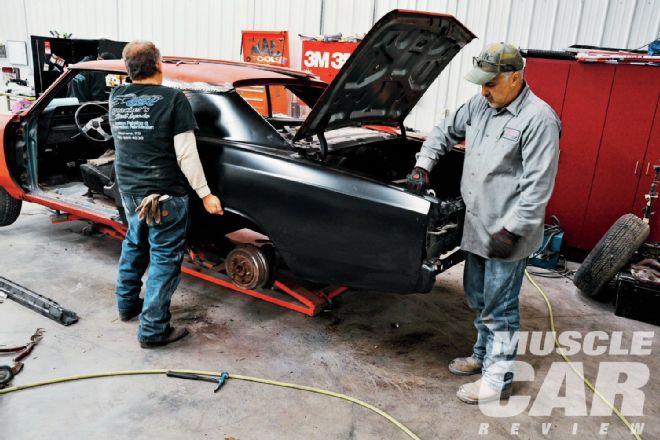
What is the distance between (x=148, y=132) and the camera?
277 cm

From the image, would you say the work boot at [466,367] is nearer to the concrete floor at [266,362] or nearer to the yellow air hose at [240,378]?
the concrete floor at [266,362]

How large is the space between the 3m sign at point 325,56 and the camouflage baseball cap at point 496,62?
4.25 meters

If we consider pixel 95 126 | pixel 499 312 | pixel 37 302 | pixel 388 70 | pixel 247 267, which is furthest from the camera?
pixel 95 126

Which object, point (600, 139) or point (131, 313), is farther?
point (600, 139)

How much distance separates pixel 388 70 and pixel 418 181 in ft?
2.41

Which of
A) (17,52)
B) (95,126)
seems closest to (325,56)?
(95,126)

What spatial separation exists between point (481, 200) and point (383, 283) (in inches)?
26.6

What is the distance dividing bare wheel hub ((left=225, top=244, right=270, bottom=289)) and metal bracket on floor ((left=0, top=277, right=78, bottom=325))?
1046 mm

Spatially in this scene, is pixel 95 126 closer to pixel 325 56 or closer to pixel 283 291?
pixel 283 291

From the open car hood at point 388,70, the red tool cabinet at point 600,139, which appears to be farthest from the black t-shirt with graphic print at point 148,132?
the red tool cabinet at point 600,139

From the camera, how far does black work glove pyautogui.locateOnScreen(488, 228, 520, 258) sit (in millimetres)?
2346

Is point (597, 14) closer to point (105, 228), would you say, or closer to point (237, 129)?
point (237, 129)

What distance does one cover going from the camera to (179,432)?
2320 mm

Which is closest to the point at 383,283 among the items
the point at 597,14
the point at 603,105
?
the point at 603,105
